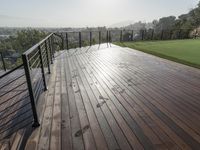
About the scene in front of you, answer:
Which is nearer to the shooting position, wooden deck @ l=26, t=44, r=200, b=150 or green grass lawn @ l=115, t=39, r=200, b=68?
wooden deck @ l=26, t=44, r=200, b=150

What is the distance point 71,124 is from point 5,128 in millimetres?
872

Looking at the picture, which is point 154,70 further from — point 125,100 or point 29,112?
point 29,112

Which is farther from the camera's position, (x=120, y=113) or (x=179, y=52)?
(x=179, y=52)

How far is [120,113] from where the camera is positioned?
7.79 ft

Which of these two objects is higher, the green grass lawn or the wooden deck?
the green grass lawn

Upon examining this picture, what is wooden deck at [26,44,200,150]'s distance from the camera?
1.80 metres

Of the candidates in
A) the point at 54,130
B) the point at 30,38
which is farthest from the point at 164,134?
the point at 30,38

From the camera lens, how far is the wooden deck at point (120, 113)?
1803 mm

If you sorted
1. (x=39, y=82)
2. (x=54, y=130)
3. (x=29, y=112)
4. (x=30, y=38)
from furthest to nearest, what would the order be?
1. (x=30, y=38)
2. (x=39, y=82)
3. (x=29, y=112)
4. (x=54, y=130)

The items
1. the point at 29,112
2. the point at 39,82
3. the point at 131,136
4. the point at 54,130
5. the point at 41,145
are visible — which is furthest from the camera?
the point at 39,82

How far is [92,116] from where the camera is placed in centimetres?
230

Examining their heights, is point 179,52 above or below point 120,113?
above

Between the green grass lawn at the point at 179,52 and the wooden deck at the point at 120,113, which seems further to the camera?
the green grass lawn at the point at 179,52

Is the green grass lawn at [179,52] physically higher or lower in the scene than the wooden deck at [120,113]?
higher
